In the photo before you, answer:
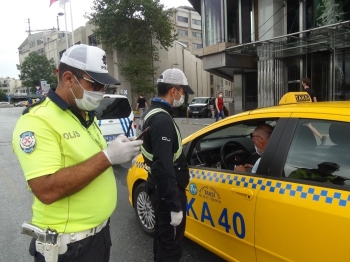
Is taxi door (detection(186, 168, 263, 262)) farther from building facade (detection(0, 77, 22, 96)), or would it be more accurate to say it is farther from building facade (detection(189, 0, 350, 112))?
building facade (detection(0, 77, 22, 96))

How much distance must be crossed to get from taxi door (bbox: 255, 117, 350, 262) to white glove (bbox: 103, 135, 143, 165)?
1.18 m

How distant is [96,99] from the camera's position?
67.9 inches

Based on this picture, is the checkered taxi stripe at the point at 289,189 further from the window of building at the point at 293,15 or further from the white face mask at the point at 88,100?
the window of building at the point at 293,15

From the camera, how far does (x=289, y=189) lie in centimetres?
214

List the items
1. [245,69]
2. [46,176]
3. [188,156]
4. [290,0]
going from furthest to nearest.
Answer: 1. [245,69]
2. [290,0]
3. [188,156]
4. [46,176]

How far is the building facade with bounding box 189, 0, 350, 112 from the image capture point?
42.9 feet

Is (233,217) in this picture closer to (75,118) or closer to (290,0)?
(75,118)

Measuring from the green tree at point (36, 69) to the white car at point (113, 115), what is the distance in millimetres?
57615

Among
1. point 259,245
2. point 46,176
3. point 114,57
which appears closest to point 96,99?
point 46,176

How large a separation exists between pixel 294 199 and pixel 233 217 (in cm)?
61

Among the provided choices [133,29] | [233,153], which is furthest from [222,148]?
[133,29]

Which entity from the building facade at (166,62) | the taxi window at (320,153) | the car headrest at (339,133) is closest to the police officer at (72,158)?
the taxi window at (320,153)

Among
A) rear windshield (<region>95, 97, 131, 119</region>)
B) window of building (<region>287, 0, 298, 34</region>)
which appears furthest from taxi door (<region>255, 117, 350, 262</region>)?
window of building (<region>287, 0, 298, 34</region>)

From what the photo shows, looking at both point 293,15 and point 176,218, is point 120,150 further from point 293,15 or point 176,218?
point 293,15
